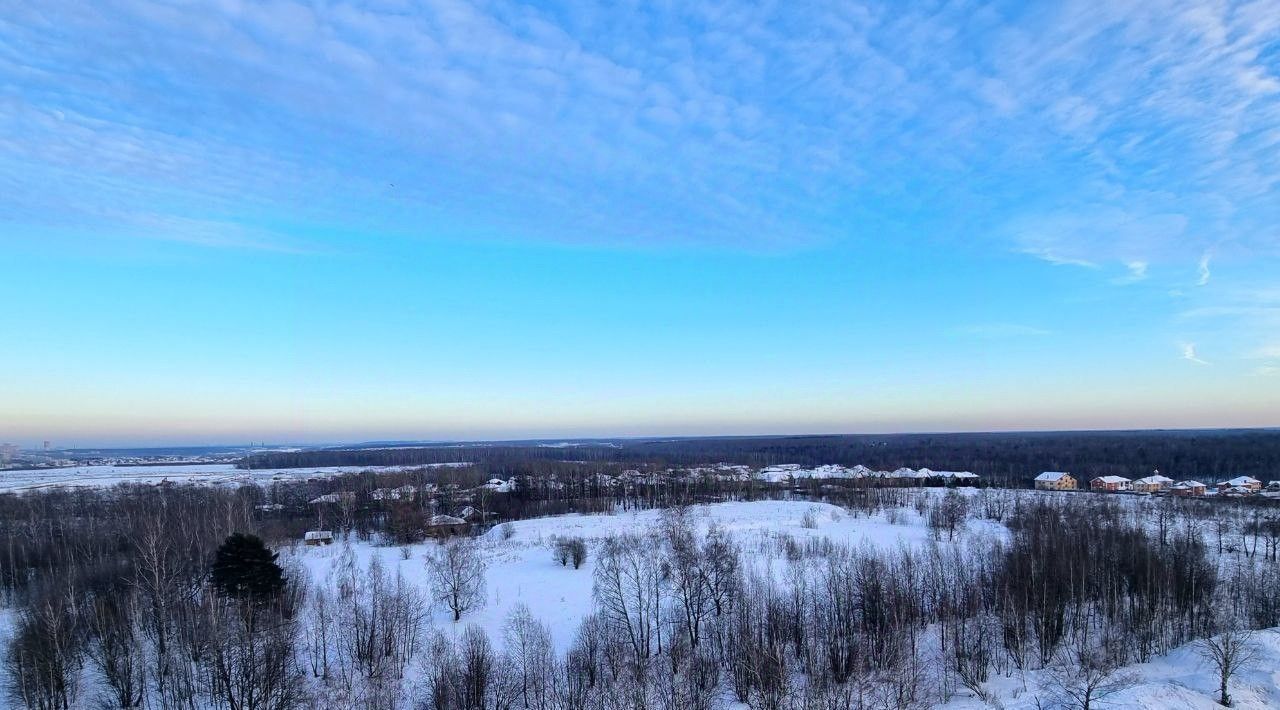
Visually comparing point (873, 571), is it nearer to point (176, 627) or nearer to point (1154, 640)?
point (1154, 640)

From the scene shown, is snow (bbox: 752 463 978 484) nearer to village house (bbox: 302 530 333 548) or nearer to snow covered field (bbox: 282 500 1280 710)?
snow covered field (bbox: 282 500 1280 710)

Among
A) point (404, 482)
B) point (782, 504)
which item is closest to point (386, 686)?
point (782, 504)

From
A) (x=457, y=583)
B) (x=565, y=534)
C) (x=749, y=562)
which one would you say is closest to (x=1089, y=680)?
(x=749, y=562)

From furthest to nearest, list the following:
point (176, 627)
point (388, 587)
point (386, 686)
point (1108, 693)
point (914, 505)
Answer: point (914, 505), point (388, 587), point (176, 627), point (386, 686), point (1108, 693)

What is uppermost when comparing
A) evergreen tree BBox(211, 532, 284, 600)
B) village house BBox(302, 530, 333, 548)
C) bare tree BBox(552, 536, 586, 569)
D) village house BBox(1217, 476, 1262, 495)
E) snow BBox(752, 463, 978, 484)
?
evergreen tree BBox(211, 532, 284, 600)

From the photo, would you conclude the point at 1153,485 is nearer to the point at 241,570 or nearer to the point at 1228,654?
the point at 1228,654

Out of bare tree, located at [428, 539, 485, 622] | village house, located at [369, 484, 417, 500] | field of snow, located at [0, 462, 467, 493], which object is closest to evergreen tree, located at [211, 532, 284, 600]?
bare tree, located at [428, 539, 485, 622]
